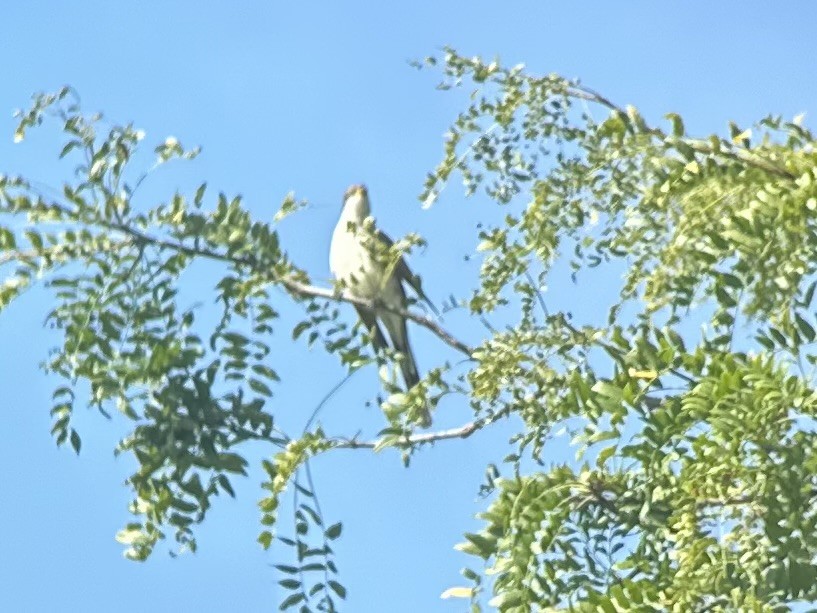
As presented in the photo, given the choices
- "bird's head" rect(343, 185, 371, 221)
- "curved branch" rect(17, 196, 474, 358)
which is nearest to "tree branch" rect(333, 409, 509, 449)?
"curved branch" rect(17, 196, 474, 358)

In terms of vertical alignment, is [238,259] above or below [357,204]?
below

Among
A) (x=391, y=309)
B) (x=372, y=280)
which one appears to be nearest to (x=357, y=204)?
(x=372, y=280)

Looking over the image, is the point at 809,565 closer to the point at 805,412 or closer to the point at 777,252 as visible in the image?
the point at 805,412

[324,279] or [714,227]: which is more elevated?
[324,279]

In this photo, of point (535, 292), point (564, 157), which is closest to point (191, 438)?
point (535, 292)

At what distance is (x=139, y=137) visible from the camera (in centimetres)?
393

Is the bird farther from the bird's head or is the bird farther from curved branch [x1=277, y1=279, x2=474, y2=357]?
curved branch [x1=277, y1=279, x2=474, y2=357]

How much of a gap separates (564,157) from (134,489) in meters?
1.48

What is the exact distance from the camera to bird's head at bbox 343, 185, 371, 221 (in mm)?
8062

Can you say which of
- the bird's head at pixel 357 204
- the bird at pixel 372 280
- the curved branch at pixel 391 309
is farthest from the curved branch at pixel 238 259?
the bird's head at pixel 357 204

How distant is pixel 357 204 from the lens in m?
8.10

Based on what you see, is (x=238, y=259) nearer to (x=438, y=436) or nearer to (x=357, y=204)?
(x=438, y=436)

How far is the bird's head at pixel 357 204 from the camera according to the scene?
26.5 feet

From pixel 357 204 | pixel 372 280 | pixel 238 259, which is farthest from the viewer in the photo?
pixel 357 204
